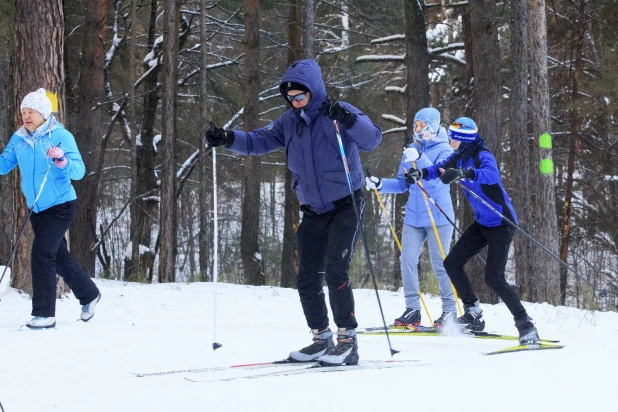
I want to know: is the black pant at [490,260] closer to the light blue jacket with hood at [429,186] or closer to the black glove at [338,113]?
the light blue jacket with hood at [429,186]

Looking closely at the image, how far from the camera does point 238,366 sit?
4602mm

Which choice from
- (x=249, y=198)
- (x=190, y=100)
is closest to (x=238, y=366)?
(x=249, y=198)

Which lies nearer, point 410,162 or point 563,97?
point 410,162

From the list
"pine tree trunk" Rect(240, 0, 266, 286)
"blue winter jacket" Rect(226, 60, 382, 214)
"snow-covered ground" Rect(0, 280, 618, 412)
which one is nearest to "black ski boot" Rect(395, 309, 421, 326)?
"snow-covered ground" Rect(0, 280, 618, 412)

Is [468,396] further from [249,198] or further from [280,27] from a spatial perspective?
[280,27]

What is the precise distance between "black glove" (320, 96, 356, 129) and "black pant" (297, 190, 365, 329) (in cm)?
52

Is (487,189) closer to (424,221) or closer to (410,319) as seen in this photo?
(424,221)

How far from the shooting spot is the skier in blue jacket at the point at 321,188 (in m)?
4.70

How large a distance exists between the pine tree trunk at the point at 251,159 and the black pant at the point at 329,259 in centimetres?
924

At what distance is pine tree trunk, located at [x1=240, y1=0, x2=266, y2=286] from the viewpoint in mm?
14609

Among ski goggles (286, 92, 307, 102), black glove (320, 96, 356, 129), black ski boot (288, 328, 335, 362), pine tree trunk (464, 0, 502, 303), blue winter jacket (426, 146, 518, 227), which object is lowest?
black ski boot (288, 328, 335, 362)

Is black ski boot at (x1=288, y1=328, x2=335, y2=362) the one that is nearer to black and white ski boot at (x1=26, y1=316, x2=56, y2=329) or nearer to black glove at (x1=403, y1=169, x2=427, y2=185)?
black glove at (x1=403, y1=169, x2=427, y2=185)

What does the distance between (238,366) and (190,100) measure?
16341 mm

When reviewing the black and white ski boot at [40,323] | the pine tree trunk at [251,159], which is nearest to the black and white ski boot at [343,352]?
the black and white ski boot at [40,323]
